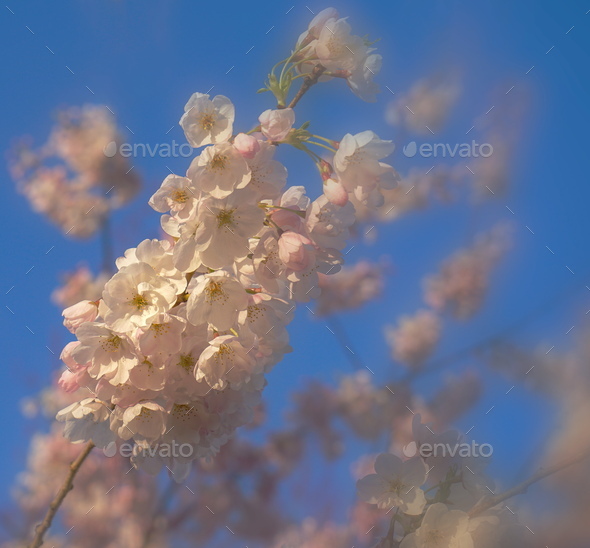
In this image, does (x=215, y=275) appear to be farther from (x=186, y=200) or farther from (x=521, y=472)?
(x=521, y=472)

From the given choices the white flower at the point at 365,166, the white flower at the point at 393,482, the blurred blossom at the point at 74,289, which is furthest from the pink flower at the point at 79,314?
the blurred blossom at the point at 74,289

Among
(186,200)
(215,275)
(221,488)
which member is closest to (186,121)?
(186,200)

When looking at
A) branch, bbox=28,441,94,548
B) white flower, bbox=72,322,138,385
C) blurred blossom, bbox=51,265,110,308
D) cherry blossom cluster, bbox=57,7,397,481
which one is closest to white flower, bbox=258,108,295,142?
cherry blossom cluster, bbox=57,7,397,481

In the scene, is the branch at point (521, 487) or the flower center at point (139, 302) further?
the flower center at point (139, 302)

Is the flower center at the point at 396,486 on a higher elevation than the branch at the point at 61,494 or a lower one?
lower

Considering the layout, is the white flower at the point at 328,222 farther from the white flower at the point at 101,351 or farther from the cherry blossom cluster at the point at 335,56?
the white flower at the point at 101,351

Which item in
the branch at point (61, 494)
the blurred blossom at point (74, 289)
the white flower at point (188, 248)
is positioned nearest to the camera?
the white flower at point (188, 248)
